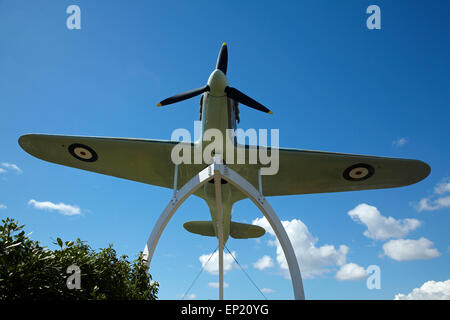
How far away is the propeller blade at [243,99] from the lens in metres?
14.0

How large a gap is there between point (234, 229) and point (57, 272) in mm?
15291

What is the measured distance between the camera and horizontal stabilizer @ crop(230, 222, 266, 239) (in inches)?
830

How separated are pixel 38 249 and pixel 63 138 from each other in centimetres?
1113

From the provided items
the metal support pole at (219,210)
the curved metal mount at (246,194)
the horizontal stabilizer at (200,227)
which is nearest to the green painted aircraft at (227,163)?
the horizontal stabilizer at (200,227)

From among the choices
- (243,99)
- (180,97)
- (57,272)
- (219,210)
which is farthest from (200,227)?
(57,272)

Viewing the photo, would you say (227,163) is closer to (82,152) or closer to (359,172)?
(359,172)

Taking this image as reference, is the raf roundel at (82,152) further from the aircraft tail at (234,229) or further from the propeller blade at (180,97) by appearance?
the aircraft tail at (234,229)

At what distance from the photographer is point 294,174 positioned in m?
18.5

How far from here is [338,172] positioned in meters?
17.7

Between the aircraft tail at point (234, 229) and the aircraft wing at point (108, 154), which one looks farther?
the aircraft tail at point (234, 229)

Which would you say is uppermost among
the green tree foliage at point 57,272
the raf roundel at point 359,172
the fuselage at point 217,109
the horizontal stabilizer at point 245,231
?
the fuselage at point 217,109

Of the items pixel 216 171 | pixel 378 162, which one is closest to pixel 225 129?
pixel 216 171

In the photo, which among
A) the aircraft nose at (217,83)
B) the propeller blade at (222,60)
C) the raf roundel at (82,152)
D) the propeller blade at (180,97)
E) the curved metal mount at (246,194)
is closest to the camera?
the curved metal mount at (246,194)
